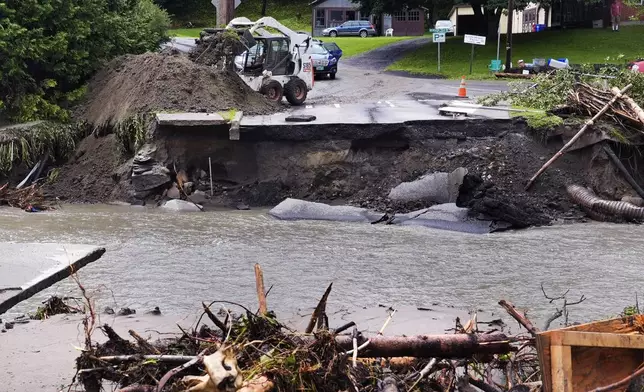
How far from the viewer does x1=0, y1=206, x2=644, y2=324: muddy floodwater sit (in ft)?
36.1

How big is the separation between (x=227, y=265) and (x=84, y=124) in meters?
10.0

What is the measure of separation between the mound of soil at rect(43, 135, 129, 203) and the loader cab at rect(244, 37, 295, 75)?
5.41 m

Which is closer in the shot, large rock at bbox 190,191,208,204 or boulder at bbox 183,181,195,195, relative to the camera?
large rock at bbox 190,191,208,204

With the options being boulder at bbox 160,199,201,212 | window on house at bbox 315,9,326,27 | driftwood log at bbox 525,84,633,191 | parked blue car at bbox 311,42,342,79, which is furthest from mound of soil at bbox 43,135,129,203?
window on house at bbox 315,9,326,27

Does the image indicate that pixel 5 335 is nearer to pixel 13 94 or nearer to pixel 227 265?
pixel 227 265

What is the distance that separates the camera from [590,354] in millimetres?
5699

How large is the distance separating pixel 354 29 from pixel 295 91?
41.0 metres

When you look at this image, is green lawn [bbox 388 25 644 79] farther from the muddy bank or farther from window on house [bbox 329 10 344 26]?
window on house [bbox 329 10 344 26]

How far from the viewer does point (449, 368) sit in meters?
6.12

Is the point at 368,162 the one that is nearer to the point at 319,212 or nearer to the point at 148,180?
the point at 319,212

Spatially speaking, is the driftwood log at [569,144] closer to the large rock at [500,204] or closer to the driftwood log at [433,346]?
the large rock at [500,204]

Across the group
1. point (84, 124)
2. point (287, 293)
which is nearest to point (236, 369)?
point (287, 293)

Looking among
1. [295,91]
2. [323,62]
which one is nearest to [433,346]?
[295,91]

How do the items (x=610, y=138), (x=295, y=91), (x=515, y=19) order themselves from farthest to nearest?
1. (x=515, y=19)
2. (x=295, y=91)
3. (x=610, y=138)
